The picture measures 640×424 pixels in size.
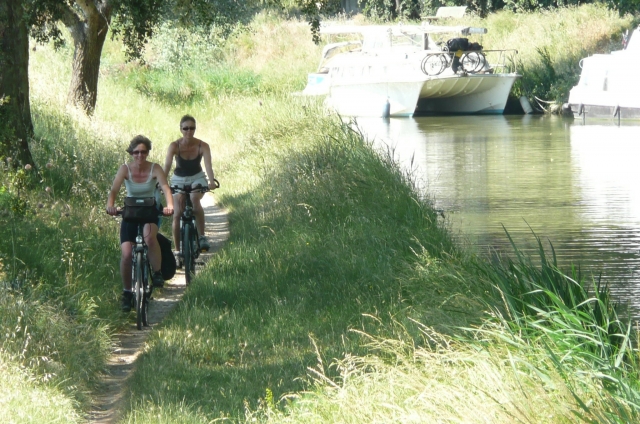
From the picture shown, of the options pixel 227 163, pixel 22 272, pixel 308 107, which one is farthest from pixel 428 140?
pixel 22 272

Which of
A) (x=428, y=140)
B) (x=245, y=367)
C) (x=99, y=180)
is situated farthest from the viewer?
(x=428, y=140)

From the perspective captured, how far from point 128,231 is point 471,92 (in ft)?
103

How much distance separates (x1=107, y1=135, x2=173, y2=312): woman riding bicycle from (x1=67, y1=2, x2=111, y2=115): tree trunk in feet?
43.7

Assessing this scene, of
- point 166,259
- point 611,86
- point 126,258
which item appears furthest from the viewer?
point 611,86

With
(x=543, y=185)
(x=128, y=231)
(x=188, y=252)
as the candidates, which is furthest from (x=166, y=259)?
(x=543, y=185)

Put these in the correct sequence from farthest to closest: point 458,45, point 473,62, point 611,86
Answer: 1. point 458,45
2. point 473,62
3. point 611,86

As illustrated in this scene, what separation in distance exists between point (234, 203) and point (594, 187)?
625 centimetres

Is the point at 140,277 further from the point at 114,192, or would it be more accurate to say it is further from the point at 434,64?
the point at 434,64

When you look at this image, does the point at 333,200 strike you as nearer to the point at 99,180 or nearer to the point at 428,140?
the point at 99,180

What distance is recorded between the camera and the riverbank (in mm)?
5312

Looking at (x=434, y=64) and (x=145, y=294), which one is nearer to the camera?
(x=145, y=294)

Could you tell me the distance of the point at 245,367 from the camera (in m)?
7.65

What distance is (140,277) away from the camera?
354 inches

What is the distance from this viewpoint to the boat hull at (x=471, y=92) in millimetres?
37688
